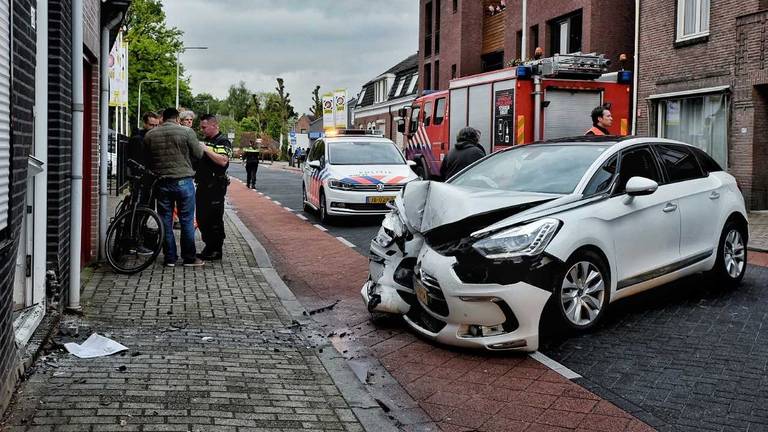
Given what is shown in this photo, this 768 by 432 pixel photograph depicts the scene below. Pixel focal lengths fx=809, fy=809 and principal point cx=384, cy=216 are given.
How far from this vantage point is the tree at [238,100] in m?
163

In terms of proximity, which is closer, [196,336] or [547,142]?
[196,336]

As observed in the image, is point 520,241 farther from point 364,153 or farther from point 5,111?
point 364,153

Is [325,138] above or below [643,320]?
above

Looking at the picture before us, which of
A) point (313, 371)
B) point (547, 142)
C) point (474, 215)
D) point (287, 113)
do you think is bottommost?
point (313, 371)

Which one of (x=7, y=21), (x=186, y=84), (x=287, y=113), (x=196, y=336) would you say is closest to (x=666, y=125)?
(x=196, y=336)

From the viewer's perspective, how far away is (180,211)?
9.35m

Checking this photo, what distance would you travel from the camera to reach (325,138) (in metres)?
17.0

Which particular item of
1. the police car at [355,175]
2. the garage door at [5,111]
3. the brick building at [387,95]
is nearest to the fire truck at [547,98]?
the police car at [355,175]

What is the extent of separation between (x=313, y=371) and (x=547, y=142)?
357cm

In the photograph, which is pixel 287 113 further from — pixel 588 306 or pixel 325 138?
pixel 588 306

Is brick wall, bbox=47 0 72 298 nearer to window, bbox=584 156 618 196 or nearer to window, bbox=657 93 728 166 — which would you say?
window, bbox=584 156 618 196

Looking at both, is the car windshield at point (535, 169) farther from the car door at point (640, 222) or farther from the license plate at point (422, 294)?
the license plate at point (422, 294)

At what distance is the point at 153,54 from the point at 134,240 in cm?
5626

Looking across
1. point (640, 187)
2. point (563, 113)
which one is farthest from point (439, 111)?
point (640, 187)
